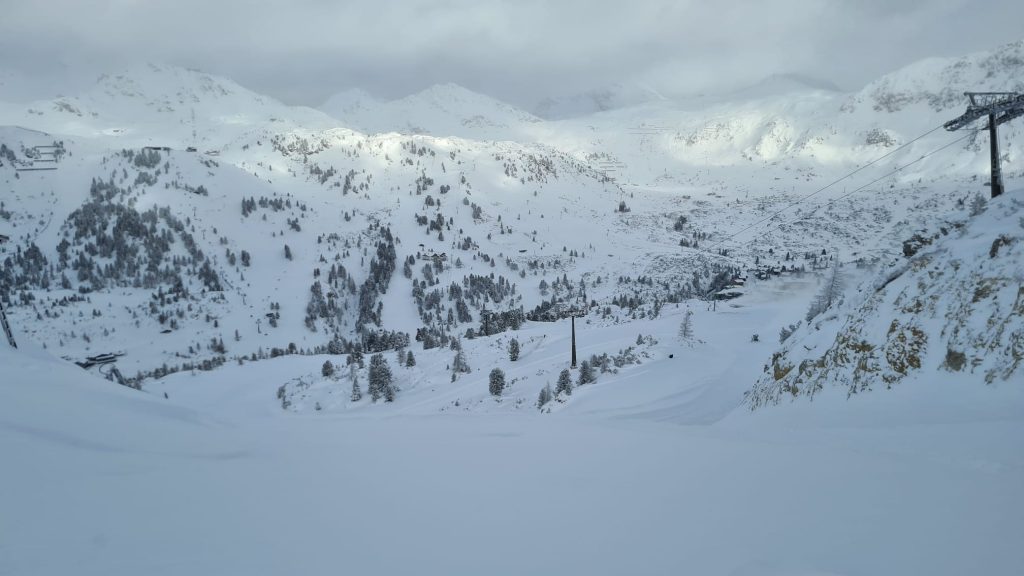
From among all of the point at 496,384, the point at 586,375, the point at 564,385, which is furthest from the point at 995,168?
the point at 496,384

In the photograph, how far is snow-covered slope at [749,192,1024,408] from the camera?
353 inches

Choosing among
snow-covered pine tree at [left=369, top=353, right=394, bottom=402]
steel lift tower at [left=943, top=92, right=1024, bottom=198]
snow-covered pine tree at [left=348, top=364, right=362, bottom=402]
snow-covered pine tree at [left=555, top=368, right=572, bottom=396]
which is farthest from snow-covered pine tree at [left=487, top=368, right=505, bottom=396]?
steel lift tower at [left=943, top=92, right=1024, bottom=198]

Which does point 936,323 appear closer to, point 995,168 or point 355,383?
point 995,168

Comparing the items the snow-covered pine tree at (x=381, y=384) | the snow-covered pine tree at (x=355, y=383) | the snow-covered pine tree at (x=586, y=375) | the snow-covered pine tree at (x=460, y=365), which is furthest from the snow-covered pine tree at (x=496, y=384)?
the snow-covered pine tree at (x=355, y=383)

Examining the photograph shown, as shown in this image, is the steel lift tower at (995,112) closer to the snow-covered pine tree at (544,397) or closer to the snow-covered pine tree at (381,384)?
the snow-covered pine tree at (544,397)

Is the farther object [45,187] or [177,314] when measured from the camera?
[45,187]

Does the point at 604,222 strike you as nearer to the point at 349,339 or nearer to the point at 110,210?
the point at 349,339

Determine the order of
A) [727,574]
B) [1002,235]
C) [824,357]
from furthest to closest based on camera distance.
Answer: [824,357], [1002,235], [727,574]

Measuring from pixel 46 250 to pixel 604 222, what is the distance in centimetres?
18149

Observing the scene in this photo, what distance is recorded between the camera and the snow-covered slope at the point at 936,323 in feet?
29.4

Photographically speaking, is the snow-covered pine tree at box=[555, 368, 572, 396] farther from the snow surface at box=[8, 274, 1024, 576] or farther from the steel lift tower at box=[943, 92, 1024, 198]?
the steel lift tower at box=[943, 92, 1024, 198]

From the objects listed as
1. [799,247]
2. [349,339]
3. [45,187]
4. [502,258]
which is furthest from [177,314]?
[799,247]

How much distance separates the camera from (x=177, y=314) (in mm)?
108375

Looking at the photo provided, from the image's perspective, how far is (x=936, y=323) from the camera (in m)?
10.5
